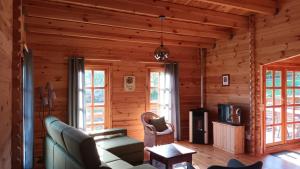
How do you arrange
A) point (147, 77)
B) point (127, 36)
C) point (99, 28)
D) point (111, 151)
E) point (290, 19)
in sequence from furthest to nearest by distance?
point (147, 77), point (127, 36), point (99, 28), point (290, 19), point (111, 151)

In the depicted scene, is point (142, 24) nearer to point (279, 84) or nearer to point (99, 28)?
point (99, 28)

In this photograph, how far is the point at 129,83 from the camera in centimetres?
595

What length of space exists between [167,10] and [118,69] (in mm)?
2278

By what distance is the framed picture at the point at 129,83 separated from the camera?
5.91 meters

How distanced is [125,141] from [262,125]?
10.00 ft

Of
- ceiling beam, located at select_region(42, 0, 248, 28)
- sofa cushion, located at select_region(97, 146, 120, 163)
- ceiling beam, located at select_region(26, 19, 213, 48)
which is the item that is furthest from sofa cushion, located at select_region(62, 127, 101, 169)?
ceiling beam, located at select_region(26, 19, 213, 48)

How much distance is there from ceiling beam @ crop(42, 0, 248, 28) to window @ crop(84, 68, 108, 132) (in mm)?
2021

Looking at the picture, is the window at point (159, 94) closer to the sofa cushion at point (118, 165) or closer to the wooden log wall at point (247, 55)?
the wooden log wall at point (247, 55)

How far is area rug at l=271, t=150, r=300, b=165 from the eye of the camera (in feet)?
15.1

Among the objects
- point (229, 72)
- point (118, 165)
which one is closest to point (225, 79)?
point (229, 72)

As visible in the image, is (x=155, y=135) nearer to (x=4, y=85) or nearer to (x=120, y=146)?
(x=120, y=146)

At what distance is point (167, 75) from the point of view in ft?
20.8

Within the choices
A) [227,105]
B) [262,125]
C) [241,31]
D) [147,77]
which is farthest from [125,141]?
[241,31]

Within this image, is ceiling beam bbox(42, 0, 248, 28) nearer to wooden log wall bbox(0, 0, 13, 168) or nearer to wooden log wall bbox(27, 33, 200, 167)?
wooden log wall bbox(27, 33, 200, 167)
